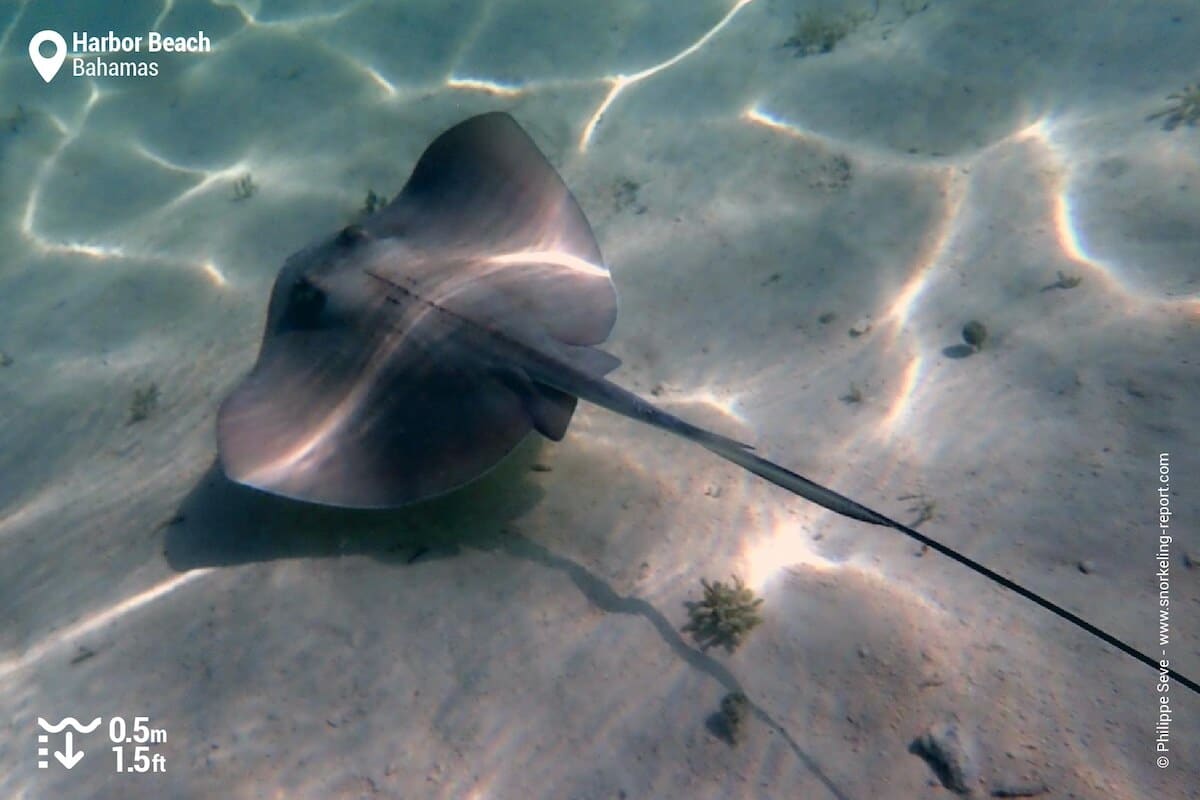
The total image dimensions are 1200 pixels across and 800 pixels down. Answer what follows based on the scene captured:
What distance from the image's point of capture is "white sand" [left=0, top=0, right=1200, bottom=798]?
3336mm

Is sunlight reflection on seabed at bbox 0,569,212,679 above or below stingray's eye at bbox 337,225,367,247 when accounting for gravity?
below

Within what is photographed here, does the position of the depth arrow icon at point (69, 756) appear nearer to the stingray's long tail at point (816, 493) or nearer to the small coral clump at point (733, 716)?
the small coral clump at point (733, 716)

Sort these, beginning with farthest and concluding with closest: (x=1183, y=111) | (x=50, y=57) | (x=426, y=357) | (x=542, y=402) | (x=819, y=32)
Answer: (x=50, y=57)
(x=819, y=32)
(x=1183, y=111)
(x=426, y=357)
(x=542, y=402)

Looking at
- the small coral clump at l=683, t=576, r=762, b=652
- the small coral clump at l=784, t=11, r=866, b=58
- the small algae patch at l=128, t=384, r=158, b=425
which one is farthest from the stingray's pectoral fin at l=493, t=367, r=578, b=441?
the small coral clump at l=784, t=11, r=866, b=58

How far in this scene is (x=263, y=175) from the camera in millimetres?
8672

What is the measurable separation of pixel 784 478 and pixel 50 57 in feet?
53.5

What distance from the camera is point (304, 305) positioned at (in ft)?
15.3

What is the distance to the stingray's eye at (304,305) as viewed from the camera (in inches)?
182

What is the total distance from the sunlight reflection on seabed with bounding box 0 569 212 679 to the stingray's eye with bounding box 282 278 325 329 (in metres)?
1.65

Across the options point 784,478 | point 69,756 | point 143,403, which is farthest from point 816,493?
point 143,403

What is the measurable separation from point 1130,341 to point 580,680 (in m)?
3.92

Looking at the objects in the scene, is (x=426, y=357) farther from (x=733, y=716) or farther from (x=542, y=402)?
(x=733, y=716)

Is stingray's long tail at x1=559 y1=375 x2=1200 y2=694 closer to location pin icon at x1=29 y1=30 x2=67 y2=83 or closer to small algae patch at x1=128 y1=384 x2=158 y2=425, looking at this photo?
small algae patch at x1=128 y1=384 x2=158 y2=425

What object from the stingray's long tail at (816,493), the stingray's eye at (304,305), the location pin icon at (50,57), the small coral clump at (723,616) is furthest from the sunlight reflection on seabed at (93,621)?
the location pin icon at (50,57)
